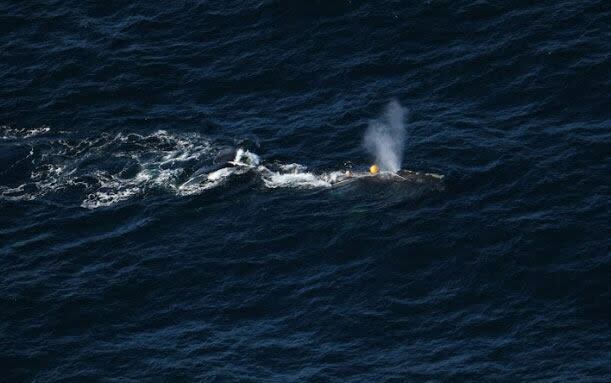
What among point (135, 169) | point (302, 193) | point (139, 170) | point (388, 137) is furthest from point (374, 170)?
point (135, 169)

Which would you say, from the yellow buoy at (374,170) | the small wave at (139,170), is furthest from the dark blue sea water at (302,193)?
the yellow buoy at (374,170)

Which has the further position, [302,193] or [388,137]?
[388,137]

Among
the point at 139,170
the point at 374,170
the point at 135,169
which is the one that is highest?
the point at 135,169

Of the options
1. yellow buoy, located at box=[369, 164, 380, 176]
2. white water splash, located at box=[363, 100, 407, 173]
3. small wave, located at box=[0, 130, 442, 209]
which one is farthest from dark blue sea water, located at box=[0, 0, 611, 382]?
yellow buoy, located at box=[369, 164, 380, 176]

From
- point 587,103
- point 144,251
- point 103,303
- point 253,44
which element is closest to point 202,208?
point 144,251

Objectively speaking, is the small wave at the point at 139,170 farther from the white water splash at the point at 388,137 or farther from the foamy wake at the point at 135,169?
the white water splash at the point at 388,137

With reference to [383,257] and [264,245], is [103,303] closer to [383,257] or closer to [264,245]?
[264,245]

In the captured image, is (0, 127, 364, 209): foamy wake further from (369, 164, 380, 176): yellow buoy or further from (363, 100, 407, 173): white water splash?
(363, 100, 407, 173): white water splash

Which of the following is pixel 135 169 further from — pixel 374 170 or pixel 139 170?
pixel 374 170
